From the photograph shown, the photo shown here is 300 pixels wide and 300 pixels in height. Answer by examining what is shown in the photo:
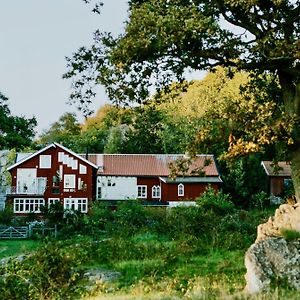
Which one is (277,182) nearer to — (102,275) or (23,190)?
(23,190)

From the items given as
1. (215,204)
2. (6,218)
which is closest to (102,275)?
(6,218)

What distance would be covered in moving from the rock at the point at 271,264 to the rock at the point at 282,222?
0.76 metres

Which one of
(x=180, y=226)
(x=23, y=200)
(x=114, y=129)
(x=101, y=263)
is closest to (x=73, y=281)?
(x=101, y=263)

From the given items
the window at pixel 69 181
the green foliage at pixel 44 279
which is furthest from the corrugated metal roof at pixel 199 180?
the green foliage at pixel 44 279

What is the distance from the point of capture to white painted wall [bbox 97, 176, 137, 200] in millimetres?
56219

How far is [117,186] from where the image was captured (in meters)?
56.7

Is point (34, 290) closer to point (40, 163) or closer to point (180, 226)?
point (180, 226)

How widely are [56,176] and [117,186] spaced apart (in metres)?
6.36

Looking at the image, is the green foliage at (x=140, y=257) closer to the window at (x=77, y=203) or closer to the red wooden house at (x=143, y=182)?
the window at (x=77, y=203)

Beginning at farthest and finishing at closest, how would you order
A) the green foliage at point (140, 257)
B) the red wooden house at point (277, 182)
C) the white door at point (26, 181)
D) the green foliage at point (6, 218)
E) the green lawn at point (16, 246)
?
the red wooden house at point (277, 182)
the white door at point (26, 181)
the green foliage at point (6, 218)
the green lawn at point (16, 246)
the green foliage at point (140, 257)

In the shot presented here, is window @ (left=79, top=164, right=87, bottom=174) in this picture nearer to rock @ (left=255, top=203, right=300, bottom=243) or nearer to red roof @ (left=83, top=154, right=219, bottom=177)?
red roof @ (left=83, top=154, right=219, bottom=177)

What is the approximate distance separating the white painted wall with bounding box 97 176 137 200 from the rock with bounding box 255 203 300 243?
4291cm

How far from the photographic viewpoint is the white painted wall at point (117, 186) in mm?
56219

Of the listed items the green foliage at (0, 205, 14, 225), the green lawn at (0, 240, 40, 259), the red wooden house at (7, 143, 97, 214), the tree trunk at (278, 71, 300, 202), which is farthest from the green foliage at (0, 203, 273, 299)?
the red wooden house at (7, 143, 97, 214)
